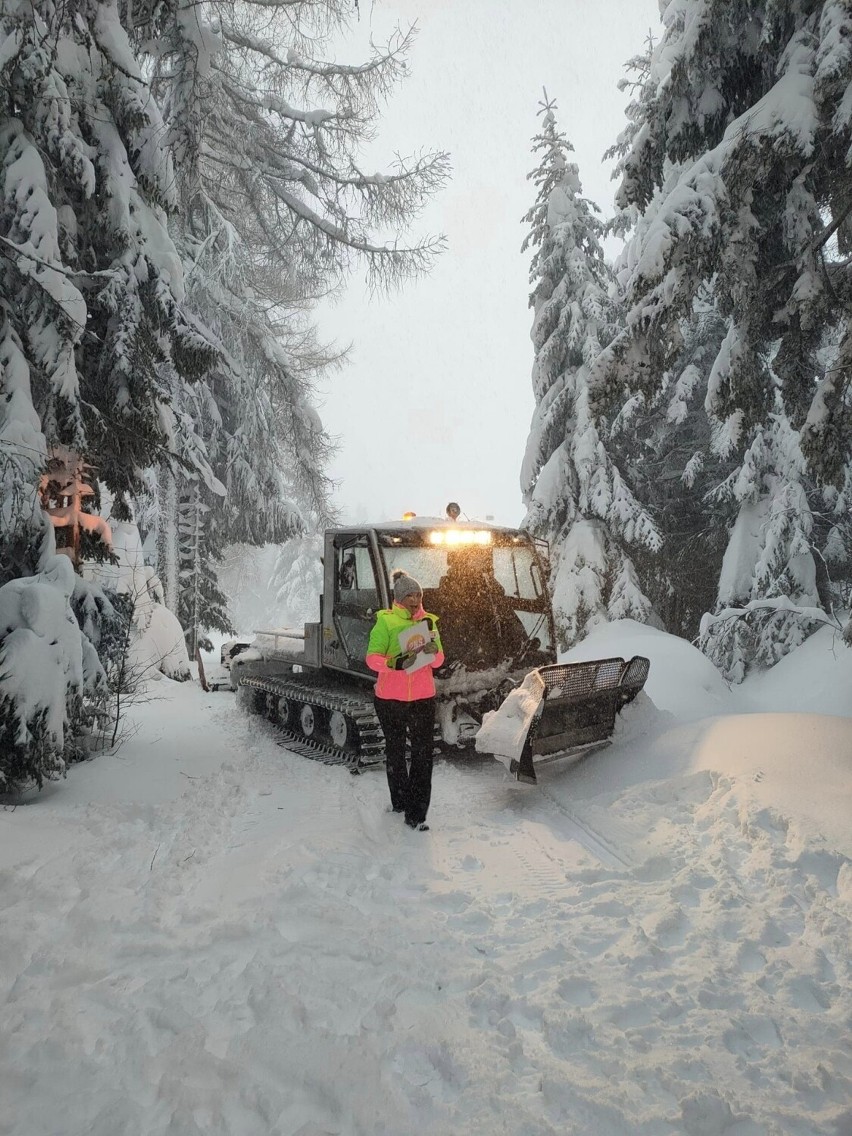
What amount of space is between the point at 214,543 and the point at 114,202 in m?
13.4

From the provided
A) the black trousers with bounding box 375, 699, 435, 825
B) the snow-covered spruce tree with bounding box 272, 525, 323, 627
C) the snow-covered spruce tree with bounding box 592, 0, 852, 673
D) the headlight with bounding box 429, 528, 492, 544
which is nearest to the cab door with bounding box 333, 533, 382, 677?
the headlight with bounding box 429, 528, 492, 544

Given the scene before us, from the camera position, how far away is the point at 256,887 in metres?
3.89

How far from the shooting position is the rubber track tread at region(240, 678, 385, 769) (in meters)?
6.87

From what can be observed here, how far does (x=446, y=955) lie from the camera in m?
3.21

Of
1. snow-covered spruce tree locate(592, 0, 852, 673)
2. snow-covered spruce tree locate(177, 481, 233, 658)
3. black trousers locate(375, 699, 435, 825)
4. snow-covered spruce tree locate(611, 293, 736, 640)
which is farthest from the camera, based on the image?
snow-covered spruce tree locate(177, 481, 233, 658)

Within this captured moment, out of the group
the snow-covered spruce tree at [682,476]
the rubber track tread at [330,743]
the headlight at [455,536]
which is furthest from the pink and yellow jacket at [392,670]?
the snow-covered spruce tree at [682,476]

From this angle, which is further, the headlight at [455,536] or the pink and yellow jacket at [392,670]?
the headlight at [455,536]

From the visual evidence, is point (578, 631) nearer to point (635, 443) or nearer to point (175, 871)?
point (635, 443)

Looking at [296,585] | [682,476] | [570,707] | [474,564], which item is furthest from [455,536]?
[296,585]

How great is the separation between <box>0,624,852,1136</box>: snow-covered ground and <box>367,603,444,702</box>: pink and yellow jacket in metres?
0.98

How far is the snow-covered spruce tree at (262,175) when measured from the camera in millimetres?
7324

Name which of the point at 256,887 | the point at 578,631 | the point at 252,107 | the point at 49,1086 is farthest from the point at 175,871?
the point at 578,631

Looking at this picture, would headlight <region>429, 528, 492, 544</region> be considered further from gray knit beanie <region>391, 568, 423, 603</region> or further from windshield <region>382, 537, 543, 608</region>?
gray knit beanie <region>391, 568, 423, 603</region>

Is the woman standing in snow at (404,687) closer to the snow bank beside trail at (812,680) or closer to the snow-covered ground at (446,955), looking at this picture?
the snow-covered ground at (446,955)
